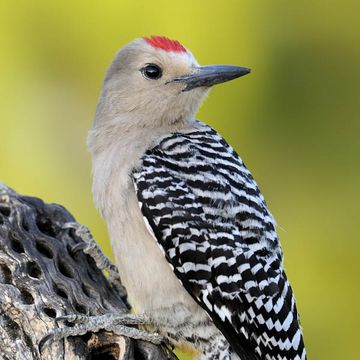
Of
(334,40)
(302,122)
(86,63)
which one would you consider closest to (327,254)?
(302,122)

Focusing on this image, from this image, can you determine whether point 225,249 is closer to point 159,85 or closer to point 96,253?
point 96,253

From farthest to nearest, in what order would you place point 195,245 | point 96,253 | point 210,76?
point 210,76
point 96,253
point 195,245

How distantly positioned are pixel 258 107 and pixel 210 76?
81.1 inches

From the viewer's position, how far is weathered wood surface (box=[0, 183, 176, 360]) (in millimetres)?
4820

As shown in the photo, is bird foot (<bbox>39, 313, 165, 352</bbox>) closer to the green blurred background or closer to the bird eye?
the bird eye

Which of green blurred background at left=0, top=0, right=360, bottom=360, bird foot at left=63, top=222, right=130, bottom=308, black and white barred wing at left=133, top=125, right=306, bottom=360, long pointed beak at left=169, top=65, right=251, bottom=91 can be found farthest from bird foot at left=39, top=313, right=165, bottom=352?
green blurred background at left=0, top=0, right=360, bottom=360

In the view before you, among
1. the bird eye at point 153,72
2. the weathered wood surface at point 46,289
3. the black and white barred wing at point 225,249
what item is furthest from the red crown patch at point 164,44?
the weathered wood surface at point 46,289

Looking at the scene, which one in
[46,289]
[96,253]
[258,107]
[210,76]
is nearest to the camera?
[46,289]

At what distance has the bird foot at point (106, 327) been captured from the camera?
15.8 ft

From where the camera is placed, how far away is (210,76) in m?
5.84

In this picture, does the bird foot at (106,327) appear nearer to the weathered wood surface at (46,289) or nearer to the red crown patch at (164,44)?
the weathered wood surface at (46,289)

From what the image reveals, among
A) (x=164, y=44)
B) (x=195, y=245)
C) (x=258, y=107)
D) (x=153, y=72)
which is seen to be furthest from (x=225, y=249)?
(x=258, y=107)

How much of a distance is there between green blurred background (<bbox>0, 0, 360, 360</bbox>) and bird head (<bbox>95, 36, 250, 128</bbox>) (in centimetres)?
168

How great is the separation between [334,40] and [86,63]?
219 cm
